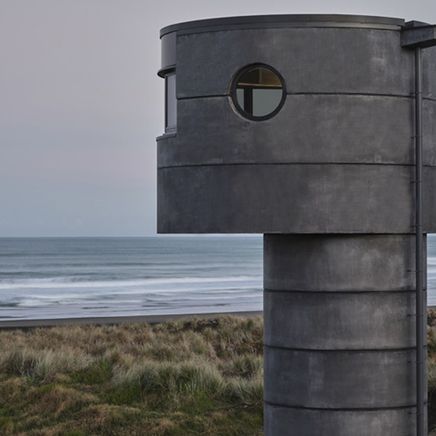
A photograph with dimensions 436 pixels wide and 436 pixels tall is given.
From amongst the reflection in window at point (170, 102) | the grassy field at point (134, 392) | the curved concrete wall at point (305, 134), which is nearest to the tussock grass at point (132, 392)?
the grassy field at point (134, 392)

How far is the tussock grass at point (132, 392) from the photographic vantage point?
15859 millimetres

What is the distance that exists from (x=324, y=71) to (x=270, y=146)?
0.91m

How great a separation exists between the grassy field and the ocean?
24.3 metres

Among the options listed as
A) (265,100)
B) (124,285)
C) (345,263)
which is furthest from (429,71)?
(124,285)

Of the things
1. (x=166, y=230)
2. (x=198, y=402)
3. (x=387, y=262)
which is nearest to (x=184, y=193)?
(x=166, y=230)

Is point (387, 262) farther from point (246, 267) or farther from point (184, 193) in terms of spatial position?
point (246, 267)

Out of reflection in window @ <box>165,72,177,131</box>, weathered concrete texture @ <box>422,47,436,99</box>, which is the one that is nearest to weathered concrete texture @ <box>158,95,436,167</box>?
weathered concrete texture @ <box>422,47,436,99</box>

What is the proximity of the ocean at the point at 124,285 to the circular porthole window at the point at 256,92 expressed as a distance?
112ft

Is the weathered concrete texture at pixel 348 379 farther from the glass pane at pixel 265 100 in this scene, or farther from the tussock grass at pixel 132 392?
the tussock grass at pixel 132 392

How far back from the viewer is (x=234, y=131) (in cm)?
1073

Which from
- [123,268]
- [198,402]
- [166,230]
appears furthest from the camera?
[123,268]

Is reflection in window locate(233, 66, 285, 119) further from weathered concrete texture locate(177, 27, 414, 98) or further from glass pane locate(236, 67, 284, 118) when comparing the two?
weathered concrete texture locate(177, 27, 414, 98)

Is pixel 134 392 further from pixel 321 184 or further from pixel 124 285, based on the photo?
pixel 124 285

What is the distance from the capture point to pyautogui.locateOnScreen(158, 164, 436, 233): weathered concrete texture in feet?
34.8
